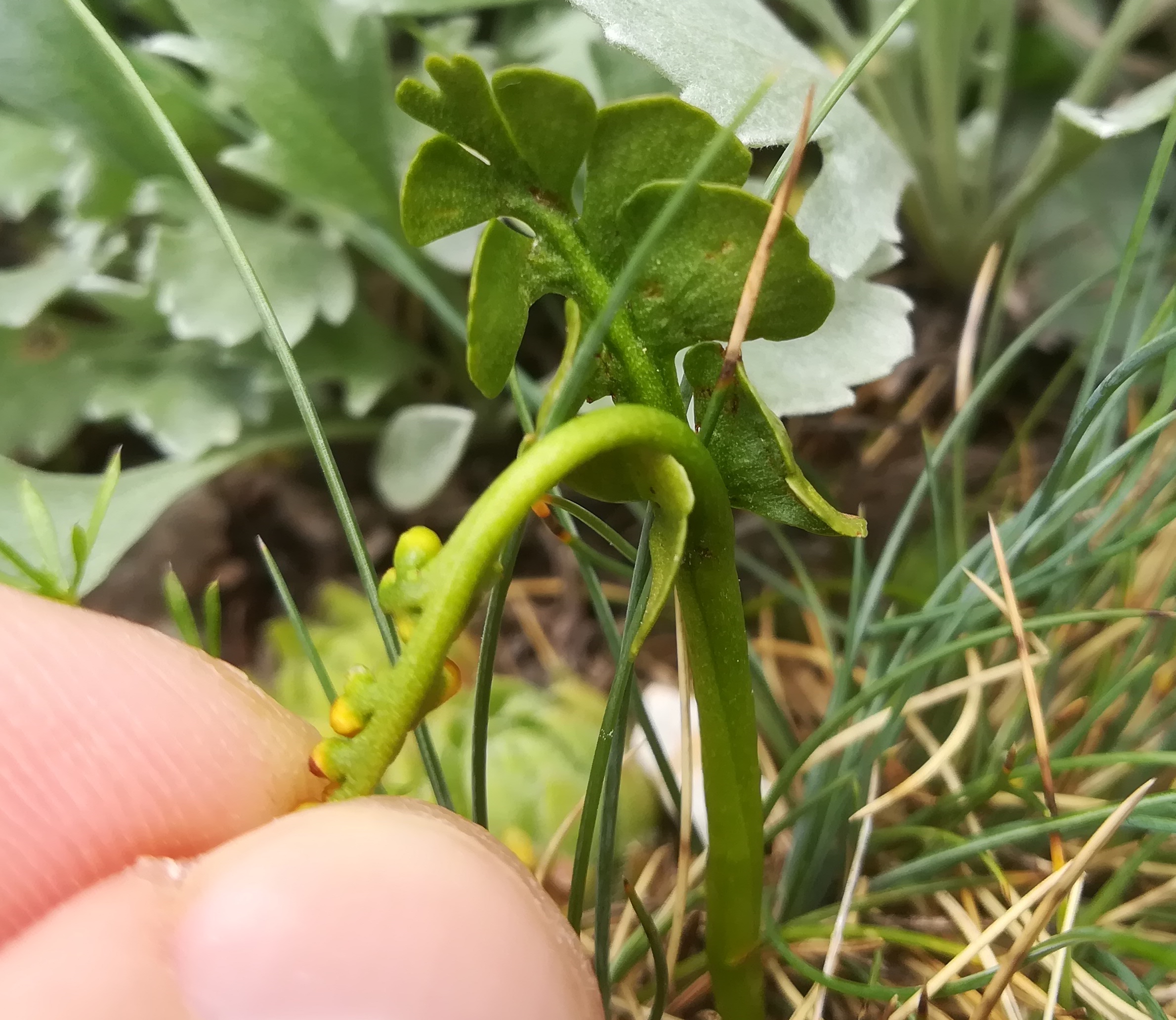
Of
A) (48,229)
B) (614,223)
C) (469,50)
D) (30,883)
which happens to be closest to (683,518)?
(614,223)

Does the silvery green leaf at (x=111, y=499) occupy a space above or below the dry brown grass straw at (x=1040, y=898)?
below

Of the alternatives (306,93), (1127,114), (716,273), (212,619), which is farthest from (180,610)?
(1127,114)

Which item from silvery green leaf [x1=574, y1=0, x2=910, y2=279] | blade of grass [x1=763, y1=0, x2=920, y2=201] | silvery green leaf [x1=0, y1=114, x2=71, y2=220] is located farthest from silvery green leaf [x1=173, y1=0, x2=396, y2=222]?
blade of grass [x1=763, y1=0, x2=920, y2=201]

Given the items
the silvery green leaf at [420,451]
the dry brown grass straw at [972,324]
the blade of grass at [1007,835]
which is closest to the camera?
the blade of grass at [1007,835]

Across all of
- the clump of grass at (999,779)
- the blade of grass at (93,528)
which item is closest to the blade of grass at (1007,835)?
the clump of grass at (999,779)

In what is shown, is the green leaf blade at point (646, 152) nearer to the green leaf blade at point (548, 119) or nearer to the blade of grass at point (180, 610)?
the green leaf blade at point (548, 119)

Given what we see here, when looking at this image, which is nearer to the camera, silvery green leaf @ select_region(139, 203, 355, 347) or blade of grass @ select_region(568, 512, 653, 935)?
blade of grass @ select_region(568, 512, 653, 935)

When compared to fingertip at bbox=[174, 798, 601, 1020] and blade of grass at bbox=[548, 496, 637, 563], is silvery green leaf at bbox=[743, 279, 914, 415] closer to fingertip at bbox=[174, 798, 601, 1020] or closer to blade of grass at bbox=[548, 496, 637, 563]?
blade of grass at bbox=[548, 496, 637, 563]
